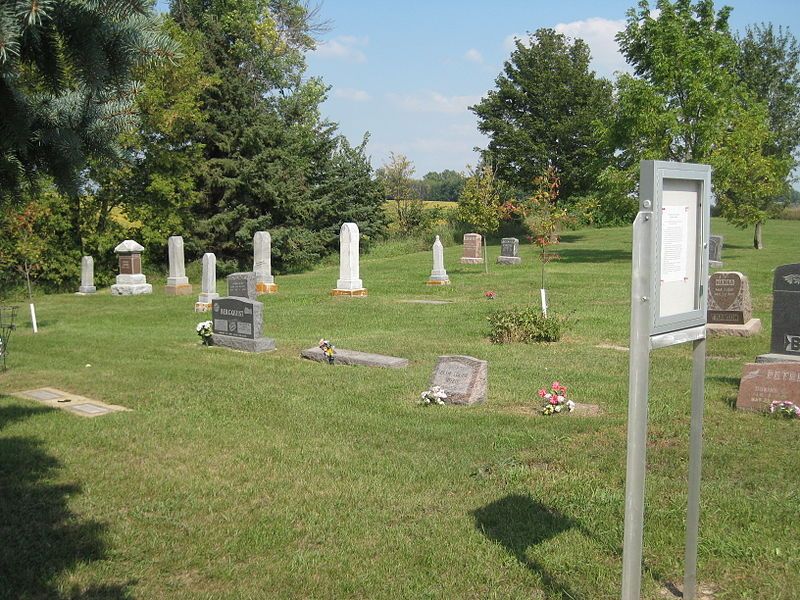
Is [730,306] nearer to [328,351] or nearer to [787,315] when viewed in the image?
[787,315]

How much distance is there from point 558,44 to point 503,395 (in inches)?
1885

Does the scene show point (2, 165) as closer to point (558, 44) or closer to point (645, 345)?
point (645, 345)

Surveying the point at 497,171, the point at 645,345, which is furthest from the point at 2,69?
the point at 497,171

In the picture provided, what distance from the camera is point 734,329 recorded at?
14016 mm

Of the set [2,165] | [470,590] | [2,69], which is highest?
[2,69]

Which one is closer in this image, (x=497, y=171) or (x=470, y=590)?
(x=470, y=590)

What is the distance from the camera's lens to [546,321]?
45.3 feet

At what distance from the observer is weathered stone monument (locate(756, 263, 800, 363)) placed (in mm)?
9812

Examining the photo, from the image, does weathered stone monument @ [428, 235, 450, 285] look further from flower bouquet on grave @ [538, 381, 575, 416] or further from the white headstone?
flower bouquet on grave @ [538, 381, 575, 416]

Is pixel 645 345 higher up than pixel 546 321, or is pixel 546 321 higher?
pixel 645 345

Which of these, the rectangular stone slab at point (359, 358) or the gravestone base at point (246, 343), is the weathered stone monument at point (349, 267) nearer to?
the gravestone base at point (246, 343)

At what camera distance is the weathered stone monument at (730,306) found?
46.5 ft

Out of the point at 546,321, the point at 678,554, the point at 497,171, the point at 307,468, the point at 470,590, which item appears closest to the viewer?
the point at 470,590

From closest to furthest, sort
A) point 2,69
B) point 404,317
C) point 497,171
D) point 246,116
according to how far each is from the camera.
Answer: point 2,69
point 404,317
point 246,116
point 497,171
